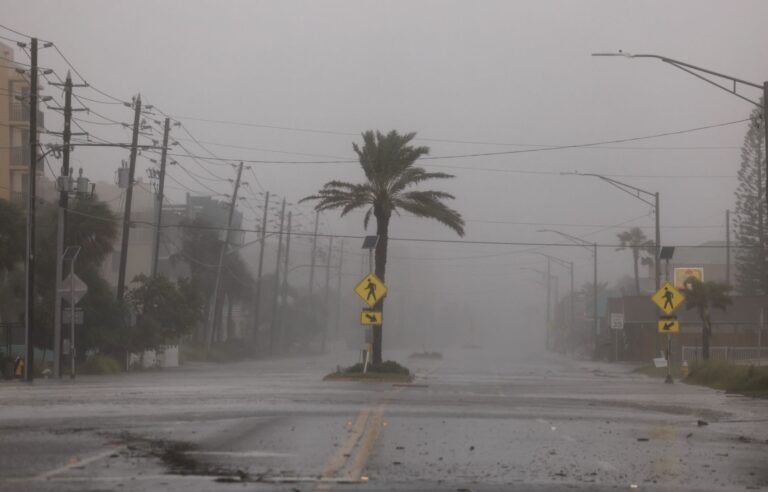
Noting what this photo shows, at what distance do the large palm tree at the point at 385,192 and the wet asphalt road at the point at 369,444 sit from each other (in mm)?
19504

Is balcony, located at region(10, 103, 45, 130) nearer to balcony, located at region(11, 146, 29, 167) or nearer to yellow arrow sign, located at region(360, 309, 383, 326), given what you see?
balcony, located at region(11, 146, 29, 167)

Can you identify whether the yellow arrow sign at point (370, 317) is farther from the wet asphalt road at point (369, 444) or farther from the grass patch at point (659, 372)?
the wet asphalt road at point (369, 444)

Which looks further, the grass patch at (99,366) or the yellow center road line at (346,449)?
the grass patch at (99,366)

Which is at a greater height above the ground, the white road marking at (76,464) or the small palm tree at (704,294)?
the small palm tree at (704,294)

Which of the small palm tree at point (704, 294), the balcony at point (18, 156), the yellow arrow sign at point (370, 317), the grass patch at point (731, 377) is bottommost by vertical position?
the grass patch at point (731, 377)

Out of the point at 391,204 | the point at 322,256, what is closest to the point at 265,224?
the point at 322,256

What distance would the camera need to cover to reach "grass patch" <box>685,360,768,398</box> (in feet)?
105

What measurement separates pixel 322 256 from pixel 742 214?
44.2 metres

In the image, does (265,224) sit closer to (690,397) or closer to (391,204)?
(391,204)

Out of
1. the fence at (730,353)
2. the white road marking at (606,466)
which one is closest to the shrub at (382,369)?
the fence at (730,353)

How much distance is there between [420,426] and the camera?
17391 mm

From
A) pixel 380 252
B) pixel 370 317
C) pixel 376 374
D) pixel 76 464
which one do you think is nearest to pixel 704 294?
pixel 380 252

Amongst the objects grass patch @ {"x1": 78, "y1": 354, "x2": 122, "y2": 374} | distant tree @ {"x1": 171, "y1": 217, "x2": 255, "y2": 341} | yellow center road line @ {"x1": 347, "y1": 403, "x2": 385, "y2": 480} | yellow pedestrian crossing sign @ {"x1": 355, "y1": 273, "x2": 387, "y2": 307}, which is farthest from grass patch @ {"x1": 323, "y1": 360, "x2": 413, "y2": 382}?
distant tree @ {"x1": 171, "y1": 217, "x2": 255, "y2": 341}

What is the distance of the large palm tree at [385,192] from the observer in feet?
143
